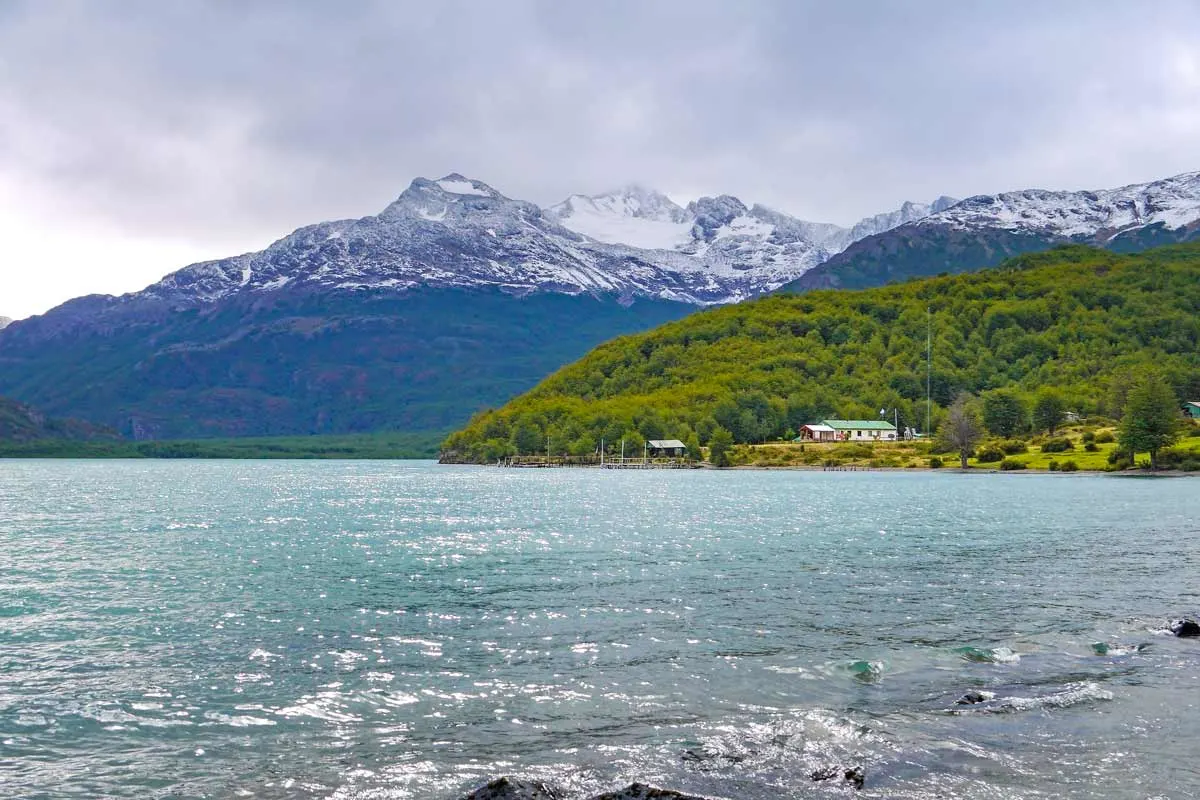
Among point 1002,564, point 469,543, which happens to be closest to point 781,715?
point 1002,564

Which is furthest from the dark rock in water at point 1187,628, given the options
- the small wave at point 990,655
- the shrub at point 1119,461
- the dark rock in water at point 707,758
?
the shrub at point 1119,461

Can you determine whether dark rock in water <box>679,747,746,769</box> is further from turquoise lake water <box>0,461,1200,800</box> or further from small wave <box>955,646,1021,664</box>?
small wave <box>955,646,1021,664</box>

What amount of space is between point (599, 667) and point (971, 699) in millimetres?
11309

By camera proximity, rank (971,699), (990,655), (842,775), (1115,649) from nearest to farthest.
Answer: (842,775) < (971,699) < (990,655) < (1115,649)

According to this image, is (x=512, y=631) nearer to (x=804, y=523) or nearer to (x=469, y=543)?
(x=469, y=543)

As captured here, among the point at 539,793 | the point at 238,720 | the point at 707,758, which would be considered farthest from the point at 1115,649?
the point at 238,720

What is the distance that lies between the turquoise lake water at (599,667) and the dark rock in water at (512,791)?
0.92m

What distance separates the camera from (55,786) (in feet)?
66.9

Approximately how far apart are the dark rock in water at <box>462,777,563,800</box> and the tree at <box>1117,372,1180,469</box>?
187 metres

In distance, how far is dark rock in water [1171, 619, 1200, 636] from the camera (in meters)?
36.0

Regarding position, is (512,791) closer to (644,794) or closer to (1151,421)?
(644,794)

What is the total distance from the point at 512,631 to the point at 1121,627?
2456cm

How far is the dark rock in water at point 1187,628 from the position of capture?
36.0 meters

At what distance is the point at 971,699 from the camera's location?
2675cm
